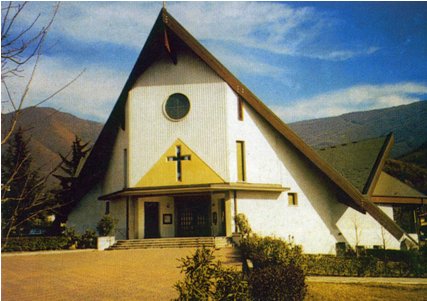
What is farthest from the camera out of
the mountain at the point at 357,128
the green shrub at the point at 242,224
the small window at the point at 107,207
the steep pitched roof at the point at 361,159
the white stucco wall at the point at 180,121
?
the small window at the point at 107,207

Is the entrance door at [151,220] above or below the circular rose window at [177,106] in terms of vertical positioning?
below

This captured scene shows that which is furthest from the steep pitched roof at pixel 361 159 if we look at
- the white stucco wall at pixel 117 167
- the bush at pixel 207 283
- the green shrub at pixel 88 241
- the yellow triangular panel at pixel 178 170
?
the bush at pixel 207 283

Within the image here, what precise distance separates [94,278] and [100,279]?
31cm

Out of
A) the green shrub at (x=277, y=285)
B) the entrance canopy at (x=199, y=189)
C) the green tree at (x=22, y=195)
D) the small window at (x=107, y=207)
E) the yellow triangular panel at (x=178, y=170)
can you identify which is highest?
the yellow triangular panel at (x=178, y=170)

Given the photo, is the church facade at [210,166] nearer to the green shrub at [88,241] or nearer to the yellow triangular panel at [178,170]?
the yellow triangular panel at [178,170]

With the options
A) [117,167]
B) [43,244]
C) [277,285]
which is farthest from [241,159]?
[277,285]

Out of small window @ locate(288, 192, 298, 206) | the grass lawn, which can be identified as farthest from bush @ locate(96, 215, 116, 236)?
the grass lawn

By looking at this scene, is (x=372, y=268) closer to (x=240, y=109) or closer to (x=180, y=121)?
(x=240, y=109)

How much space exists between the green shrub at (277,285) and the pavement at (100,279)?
1.52 meters

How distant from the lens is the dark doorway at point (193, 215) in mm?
24047

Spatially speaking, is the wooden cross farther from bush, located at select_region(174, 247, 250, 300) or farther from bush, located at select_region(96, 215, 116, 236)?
bush, located at select_region(174, 247, 250, 300)

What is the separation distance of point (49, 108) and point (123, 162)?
65.5 ft

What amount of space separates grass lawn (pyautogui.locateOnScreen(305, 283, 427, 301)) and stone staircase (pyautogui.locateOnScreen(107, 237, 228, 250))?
9469mm

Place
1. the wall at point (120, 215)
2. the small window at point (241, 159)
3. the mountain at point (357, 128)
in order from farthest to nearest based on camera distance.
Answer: the wall at point (120, 215), the small window at point (241, 159), the mountain at point (357, 128)
